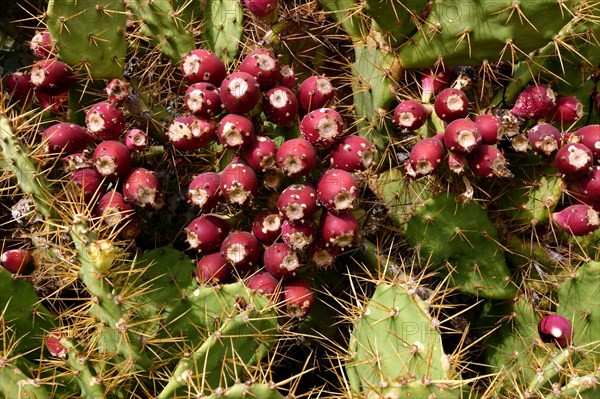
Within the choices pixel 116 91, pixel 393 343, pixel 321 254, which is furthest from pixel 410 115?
pixel 116 91

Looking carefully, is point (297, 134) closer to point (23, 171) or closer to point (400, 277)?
point (400, 277)

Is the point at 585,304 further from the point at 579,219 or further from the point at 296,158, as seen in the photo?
the point at 296,158

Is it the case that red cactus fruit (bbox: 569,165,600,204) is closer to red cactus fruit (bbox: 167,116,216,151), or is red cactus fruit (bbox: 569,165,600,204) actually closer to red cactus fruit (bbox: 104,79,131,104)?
red cactus fruit (bbox: 167,116,216,151)

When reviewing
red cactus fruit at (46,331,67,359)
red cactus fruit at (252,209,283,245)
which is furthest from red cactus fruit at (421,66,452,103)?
red cactus fruit at (46,331,67,359)

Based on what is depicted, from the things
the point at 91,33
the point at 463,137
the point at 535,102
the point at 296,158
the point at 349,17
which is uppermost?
the point at 91,33

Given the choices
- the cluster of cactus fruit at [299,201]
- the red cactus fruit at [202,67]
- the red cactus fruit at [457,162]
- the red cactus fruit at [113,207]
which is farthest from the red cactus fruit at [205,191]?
the red cactus fruit at [457,162]

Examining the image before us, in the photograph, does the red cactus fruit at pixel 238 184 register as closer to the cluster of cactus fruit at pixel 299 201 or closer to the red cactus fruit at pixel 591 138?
the cluster of cactus fruit at pixel 299 201
